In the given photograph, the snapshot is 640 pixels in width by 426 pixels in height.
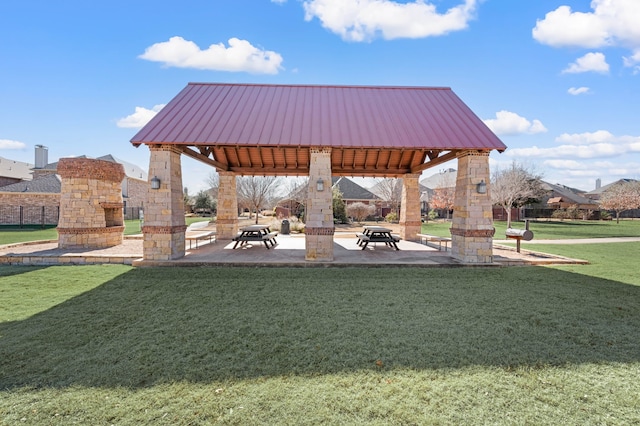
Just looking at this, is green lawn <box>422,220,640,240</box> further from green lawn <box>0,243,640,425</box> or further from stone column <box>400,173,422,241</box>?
green lawn <box>0,243,640,425</box>

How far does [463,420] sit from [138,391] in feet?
10.7

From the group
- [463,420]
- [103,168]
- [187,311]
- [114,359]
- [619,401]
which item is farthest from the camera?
[103,168]

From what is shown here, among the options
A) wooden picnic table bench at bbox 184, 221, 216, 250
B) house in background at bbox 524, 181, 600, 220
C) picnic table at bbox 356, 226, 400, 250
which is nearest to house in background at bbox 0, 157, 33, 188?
wooden picnic table bench at bbox 184, 221, 216, 250

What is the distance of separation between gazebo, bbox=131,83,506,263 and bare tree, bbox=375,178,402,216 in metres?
20.8

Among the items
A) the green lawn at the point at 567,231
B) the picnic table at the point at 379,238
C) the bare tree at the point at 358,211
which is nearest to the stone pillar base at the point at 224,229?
the picnic table at the point at 379,238

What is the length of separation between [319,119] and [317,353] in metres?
8.29

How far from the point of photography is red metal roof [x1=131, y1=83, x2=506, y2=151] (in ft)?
30.1

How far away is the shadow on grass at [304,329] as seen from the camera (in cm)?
360

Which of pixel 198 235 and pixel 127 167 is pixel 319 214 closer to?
pixel 198 235

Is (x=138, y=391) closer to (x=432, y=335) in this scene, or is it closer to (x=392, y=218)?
(x=432, y=335)

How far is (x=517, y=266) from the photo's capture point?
932 centimetres

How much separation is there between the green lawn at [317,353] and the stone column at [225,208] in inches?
300

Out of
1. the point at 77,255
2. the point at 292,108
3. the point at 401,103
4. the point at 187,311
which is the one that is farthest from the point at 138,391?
the point at 401,103

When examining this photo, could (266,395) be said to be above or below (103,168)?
below
